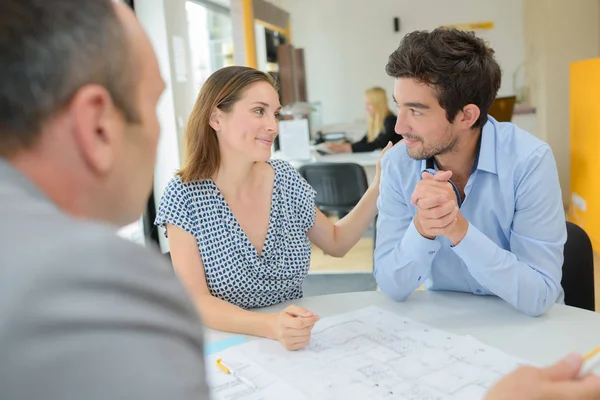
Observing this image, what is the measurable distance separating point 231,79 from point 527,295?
1020 millimetres

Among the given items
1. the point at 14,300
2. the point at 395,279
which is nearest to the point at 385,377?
the point at 395,279

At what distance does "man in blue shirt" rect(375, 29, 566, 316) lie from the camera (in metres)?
1.28

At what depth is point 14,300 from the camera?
333 millimetres

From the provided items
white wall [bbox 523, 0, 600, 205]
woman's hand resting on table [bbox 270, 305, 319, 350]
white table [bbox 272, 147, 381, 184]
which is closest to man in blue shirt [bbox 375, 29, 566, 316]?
woman's hand resting on table [bbox 270, 305, 319, 350]

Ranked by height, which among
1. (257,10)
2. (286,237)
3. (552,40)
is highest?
(257,10)

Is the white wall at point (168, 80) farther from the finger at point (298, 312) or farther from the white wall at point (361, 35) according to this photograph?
the white wall at point (361, 35)

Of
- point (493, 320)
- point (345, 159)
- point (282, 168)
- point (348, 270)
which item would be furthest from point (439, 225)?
point (345, 159)

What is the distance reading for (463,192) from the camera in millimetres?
1559

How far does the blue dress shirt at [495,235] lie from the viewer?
1283mm

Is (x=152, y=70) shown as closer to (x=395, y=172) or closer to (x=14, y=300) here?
(x=14, y=300)

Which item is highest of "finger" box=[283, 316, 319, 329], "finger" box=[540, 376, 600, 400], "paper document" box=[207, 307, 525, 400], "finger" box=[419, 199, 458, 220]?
"finger" box=[419, 199, 458, 220]

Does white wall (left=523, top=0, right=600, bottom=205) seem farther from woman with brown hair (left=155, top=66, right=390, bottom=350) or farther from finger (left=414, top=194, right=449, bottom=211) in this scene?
finger (left=414, top=194, right=449, bottom=211)

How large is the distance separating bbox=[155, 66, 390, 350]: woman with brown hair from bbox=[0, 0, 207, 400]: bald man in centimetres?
90

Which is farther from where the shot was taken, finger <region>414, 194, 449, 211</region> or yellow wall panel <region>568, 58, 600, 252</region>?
yellow wall panel <region>568, 58, 600, 252</region>
